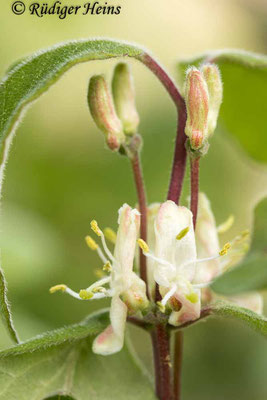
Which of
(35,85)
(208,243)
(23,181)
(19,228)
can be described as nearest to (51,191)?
(23,181)

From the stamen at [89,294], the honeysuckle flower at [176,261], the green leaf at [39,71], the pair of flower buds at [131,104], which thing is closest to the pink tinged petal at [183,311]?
the honeysuckle flower at [176,261]

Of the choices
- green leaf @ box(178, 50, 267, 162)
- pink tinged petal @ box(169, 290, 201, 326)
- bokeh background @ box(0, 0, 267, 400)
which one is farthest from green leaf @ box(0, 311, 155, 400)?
bokeh background @ box(0, 0, 267, 400)

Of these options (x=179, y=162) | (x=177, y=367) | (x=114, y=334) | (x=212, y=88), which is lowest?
(x=177, y=367)

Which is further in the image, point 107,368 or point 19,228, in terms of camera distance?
point 19,228

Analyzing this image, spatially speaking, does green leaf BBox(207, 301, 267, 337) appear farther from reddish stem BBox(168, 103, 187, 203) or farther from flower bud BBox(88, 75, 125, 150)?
flower bud BBox(88, 75, 125, 150)

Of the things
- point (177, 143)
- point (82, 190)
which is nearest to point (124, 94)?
point (177, 143)

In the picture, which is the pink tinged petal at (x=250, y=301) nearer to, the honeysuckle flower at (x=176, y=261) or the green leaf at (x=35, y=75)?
the honeysuckle flower at (x=176, y=261)

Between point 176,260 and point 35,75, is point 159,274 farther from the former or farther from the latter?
point 35,75

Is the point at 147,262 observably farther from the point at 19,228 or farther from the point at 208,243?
the point at 19,228
